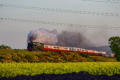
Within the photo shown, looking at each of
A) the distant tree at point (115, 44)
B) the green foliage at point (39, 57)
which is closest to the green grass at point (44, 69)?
the green foliage at point (39, 57)

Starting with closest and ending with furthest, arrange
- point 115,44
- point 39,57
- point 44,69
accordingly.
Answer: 1. point 44,69
2. point 39,57
3. point 115,44

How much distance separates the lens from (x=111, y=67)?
14.2 metres

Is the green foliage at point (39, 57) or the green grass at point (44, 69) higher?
the green grass at point (44, 69)

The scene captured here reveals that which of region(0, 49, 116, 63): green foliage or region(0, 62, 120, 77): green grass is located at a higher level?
region(0, 62, 120, 77): green grass

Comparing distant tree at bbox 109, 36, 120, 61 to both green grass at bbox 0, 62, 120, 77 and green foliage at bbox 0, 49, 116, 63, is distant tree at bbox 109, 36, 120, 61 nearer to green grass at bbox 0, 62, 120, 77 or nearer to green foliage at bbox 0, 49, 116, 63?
green foliage at bbox 0, 49, 116, 63

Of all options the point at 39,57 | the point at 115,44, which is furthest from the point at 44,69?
the point at 115,44

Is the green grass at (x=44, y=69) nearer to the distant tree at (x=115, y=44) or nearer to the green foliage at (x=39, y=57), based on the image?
the green foliage at (x=39, y=57)

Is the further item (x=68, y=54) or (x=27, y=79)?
(x=68, y=54)

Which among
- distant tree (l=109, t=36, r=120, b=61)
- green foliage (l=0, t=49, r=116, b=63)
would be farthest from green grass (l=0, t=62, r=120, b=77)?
distant tree (l=109, t=36, r=120, b=61)

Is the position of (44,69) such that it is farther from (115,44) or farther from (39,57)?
(115,44)

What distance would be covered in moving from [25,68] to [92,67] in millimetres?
3623

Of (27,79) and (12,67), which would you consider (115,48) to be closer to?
(12,67)

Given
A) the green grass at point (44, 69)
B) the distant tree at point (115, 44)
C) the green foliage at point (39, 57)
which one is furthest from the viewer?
the distant tree at point (115, 44)

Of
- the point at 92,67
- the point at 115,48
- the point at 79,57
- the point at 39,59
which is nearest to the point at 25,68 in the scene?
the point at 92,67
